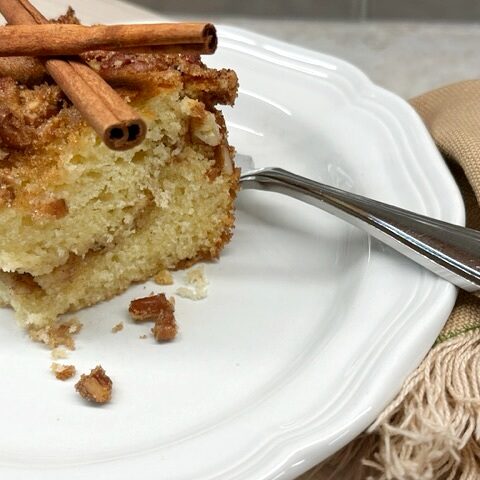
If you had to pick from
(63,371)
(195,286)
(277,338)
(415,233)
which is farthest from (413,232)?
(63,371)

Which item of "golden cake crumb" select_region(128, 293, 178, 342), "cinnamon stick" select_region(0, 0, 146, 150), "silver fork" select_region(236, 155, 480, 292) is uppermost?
"cinnamon stick" select_region(0, 0, 146, 150)

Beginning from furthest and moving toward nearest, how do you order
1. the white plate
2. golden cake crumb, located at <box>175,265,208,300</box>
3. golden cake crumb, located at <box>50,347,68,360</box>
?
golden cake crumb, located at <box>175,265,208,300</box> → golden cake crumb, located at <box>50,347,68,360</box> → the white plate

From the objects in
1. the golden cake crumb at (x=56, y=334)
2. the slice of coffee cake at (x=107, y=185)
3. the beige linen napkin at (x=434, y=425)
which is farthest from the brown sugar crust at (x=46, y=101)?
the beige linen napkin at (x=434, y=425)

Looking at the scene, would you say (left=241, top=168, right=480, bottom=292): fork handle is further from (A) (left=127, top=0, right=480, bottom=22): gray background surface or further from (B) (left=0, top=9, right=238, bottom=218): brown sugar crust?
(A) (left=127, top=0, right=480, bottom=22): gray background surface

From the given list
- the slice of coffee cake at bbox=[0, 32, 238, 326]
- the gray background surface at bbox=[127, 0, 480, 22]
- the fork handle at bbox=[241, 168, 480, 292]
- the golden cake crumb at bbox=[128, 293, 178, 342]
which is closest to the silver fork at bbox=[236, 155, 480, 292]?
the fork handle at bbox=[241, 168, 480, 292]

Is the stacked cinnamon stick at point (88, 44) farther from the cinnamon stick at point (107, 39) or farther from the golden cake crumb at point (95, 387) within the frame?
the golden cake crumb at point (95, 387)

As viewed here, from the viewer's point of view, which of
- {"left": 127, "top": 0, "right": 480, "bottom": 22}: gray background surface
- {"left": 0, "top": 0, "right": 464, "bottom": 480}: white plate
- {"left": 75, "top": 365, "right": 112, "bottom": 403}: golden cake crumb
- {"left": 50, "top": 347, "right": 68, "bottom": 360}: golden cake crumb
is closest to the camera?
{"left": 0, "top": 0, "right": 464, "bottom": 480}: white plate
